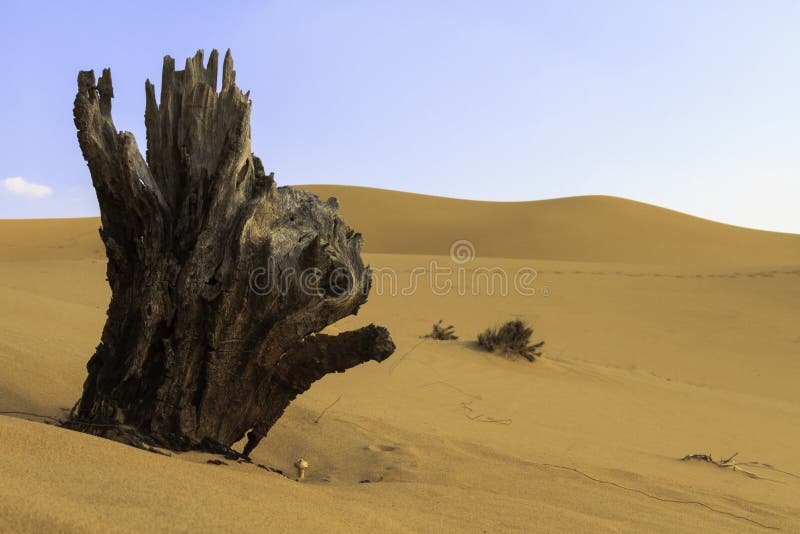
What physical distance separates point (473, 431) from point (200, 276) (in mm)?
2960

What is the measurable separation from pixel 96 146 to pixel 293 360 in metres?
1.36

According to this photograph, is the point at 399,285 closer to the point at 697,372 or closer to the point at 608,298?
the point at 608,298

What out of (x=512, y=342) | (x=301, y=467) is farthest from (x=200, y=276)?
(x=512, y=342)

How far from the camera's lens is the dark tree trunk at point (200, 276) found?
317 cm

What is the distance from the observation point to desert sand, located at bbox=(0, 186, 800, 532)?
91.0 inches

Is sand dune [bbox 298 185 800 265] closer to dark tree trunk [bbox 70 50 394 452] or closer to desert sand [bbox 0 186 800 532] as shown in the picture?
desert sand [bbox 0 186 800 532]

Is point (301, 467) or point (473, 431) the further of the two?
point (473, 431)

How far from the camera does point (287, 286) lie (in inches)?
125

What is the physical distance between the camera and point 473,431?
539cm

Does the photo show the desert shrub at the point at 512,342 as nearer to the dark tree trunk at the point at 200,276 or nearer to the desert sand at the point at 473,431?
the desert sand at the point at 473,431

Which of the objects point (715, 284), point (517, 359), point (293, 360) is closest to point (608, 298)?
point (715, 284)

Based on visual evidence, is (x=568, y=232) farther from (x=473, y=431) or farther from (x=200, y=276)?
(x=200, y=276)

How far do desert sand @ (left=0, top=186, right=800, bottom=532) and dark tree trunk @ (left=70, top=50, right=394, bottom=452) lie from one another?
1.13 feet

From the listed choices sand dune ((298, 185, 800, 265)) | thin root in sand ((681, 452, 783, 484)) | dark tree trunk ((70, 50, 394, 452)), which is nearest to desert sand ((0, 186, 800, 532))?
thin root in sand ((681, 452, 783, 484))
